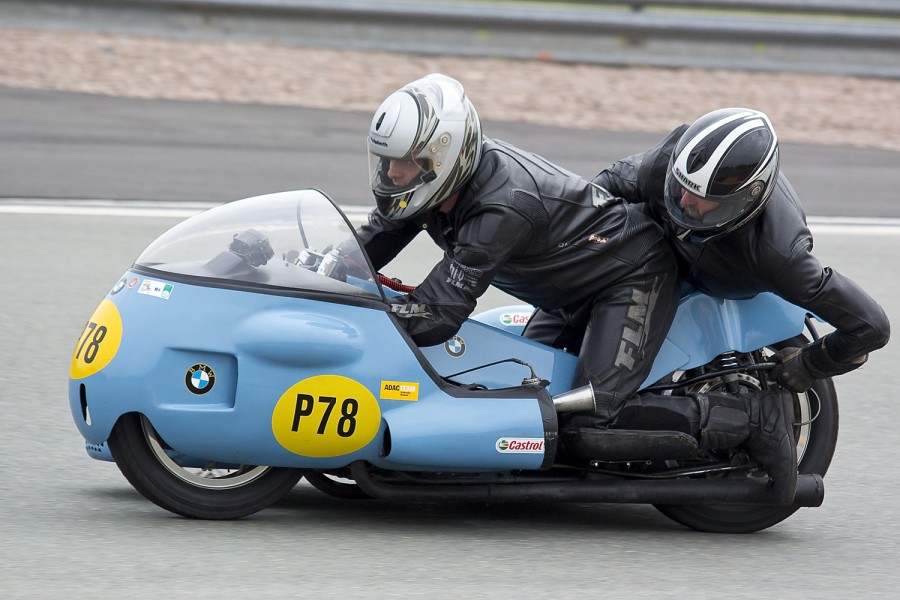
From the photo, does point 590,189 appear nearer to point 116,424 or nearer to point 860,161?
point 116,424

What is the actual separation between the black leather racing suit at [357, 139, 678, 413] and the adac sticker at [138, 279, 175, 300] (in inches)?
28.4

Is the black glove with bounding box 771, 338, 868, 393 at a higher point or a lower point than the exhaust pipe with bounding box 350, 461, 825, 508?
higher

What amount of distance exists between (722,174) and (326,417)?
144cm

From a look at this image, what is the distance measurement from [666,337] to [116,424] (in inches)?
72.2

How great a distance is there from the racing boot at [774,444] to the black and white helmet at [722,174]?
62 centimetres

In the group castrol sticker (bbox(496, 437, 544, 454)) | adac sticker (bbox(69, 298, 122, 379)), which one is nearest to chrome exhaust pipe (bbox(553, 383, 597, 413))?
castrol sticker (bbox(496, 437, 544, 454))

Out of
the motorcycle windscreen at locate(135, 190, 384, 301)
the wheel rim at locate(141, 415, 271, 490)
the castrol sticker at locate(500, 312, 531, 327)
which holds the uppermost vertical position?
the motorcycle windscreen at locate(135, 190, 384, 301)

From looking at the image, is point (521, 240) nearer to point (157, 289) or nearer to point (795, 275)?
point (795, 275)

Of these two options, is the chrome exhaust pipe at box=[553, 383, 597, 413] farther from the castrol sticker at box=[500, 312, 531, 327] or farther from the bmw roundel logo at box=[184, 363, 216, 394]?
the bmw roundel logo at box=[184, 363, 216, 394]

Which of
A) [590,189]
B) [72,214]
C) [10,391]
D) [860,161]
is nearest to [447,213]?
[590,189]

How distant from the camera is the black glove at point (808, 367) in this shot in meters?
4.57

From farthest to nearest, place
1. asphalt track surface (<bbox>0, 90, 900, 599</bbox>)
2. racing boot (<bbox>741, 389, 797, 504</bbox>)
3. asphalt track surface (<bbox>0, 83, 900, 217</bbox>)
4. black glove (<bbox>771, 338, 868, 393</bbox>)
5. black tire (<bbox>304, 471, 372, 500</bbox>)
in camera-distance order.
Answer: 1. asphalt track surface (<bbox>0, 83, 900, 217</bbox>)
2. black tire (<bbox>304, 471, 372, 500</bbox>)
3. racing boot (<bbox>741, 389, 797, 504</bbox>)
4. black glove (<bbox>771, 338, 868, 393</bbox>)
5. asphalt track surface (<bbox>0, 90, 900, 599</bbox>)

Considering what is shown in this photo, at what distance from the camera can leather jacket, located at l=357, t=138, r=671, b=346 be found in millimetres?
4469

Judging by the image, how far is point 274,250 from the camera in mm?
4523
